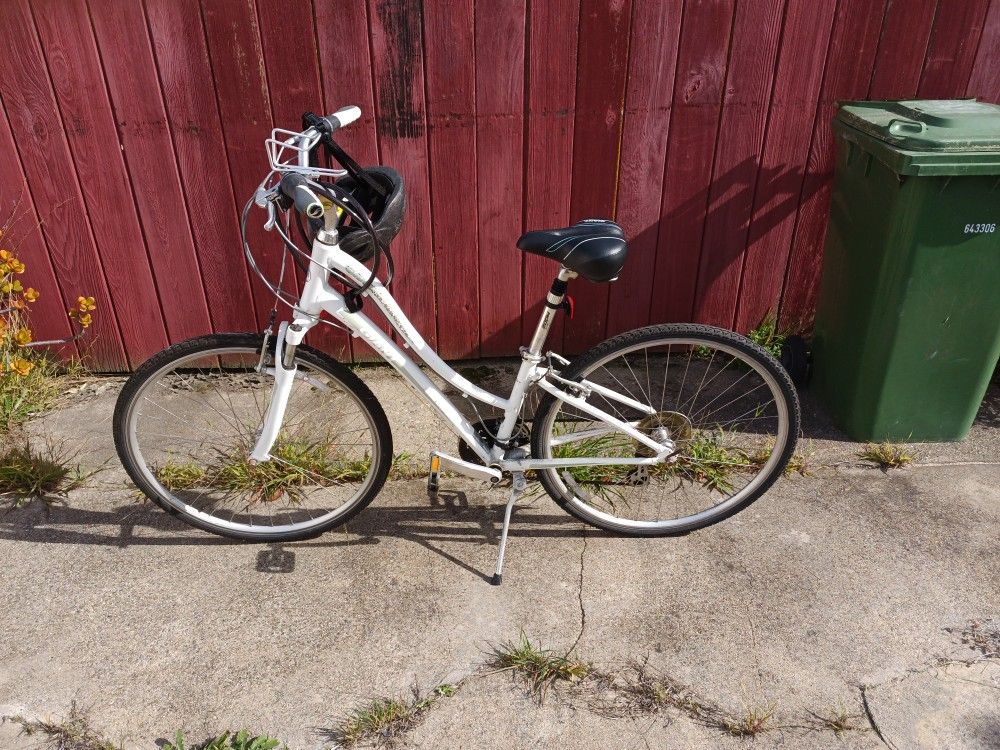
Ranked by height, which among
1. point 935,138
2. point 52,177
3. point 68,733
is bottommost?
point 68,733

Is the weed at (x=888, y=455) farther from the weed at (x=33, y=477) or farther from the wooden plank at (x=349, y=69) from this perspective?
the weed at (x=33, y=477)

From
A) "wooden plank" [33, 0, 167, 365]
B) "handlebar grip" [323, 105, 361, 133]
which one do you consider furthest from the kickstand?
"wooden plank" [33, 0, 167, 365]

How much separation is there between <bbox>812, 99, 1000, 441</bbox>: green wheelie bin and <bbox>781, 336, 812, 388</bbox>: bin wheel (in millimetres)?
93

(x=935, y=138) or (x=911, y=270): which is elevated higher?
(x=935, y=138)

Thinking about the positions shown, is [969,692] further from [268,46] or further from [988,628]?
[268,46]

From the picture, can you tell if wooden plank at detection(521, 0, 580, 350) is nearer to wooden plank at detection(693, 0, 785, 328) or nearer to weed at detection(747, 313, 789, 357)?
wooden plank at detection(693, 0, 785, 328)

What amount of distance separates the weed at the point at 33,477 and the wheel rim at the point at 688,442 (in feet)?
6.12

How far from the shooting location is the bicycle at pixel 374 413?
7.65 ft

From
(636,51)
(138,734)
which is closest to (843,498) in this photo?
(636,51)

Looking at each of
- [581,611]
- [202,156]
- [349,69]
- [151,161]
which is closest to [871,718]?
[581,611]

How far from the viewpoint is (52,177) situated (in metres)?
3.29

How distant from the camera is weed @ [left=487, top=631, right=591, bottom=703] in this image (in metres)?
2.35

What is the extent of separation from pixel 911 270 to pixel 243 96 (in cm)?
259

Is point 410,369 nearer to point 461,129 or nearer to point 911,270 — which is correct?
point 461,129
